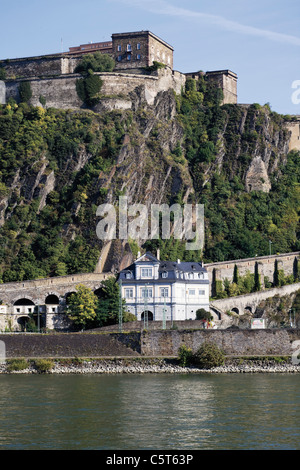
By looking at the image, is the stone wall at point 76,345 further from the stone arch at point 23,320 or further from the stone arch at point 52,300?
the stone arch at point 52,300

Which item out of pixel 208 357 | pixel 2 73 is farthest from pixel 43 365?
pixel 2 73

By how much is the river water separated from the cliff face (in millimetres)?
30334

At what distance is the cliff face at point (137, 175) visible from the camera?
85.0 m

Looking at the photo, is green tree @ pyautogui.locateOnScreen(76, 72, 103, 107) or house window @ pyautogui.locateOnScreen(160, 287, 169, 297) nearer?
house window @ pyautogui.locateOnScreen(160, 287, 169, 297)

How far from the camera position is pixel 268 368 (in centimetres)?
5925

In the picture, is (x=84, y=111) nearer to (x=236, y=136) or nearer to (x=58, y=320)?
(x=236, y=136)

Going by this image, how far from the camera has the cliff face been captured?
85.0m

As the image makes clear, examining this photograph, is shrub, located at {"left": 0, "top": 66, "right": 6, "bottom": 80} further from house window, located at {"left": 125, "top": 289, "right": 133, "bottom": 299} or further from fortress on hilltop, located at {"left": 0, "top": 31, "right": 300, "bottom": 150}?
house window, located at {"left": 125, "top": 289, "right": 133, "bottom": 299}

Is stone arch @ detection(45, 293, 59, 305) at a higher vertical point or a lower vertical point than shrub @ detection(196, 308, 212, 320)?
higher

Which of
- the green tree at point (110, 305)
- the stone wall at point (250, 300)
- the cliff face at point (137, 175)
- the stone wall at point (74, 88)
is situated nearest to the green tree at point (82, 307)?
→ the green tree at point (110, 305)

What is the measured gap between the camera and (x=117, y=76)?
98375mm

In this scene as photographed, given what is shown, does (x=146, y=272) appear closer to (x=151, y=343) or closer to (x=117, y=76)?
(x=151, y=343)

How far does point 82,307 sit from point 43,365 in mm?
12116

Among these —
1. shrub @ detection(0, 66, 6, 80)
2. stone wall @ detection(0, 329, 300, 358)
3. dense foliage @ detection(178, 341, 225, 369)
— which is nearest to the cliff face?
shrub @ detection(0, 66, 6, 80)
